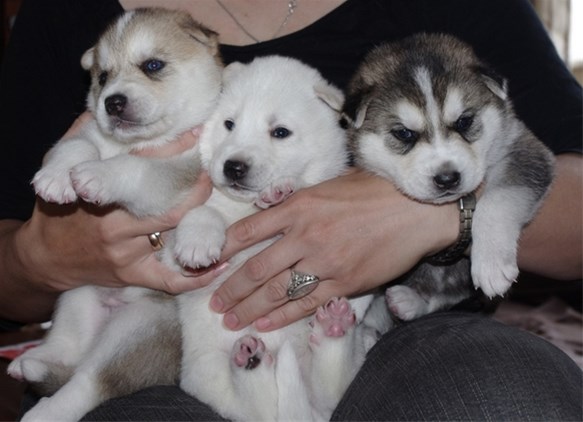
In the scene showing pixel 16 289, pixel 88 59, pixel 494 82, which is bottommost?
pixel 16 289

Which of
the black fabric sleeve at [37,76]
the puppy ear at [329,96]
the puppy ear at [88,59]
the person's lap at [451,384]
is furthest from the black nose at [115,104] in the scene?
the person's lap at [451,384]

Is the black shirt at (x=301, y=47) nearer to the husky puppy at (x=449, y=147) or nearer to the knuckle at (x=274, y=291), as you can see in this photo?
the husky puppy at (x=449, y=147)

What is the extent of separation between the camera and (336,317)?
2.11 m

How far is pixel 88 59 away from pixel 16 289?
0.84 metres

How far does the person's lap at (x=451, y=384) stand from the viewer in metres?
1.69

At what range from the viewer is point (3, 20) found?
5.53 metres

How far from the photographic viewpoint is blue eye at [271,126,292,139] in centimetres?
238

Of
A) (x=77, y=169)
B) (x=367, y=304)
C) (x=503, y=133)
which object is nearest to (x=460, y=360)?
(x=367, y=304)

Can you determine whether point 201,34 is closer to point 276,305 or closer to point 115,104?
point 115,104

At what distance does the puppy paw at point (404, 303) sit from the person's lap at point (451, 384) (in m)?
0.26

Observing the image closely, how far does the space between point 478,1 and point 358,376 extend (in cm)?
148

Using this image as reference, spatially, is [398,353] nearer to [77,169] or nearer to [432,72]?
[432,72]

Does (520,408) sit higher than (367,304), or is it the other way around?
(520,408)

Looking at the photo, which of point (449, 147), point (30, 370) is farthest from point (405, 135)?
point (30, 370)
